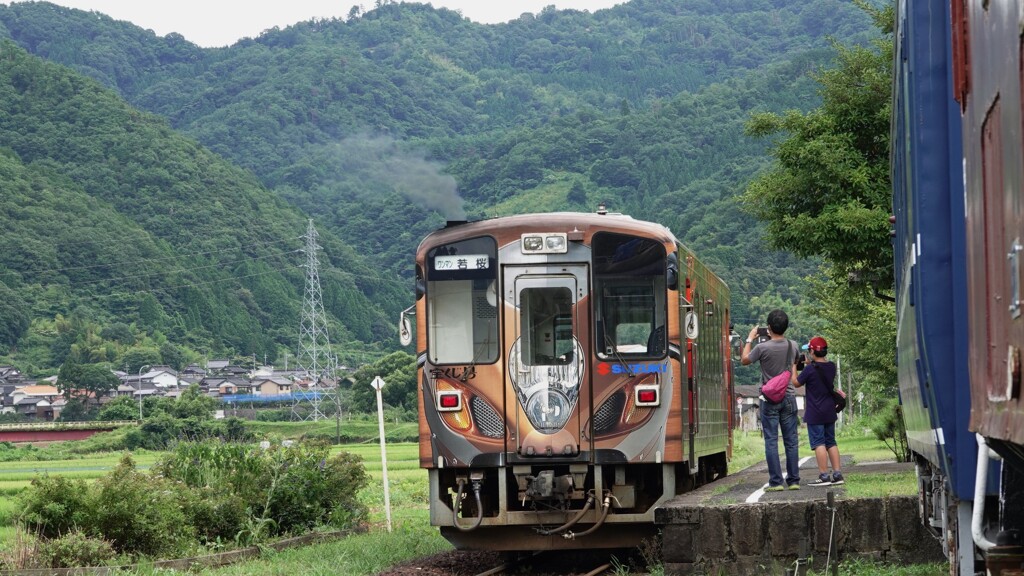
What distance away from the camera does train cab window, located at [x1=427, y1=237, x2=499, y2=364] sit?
12.3 meters

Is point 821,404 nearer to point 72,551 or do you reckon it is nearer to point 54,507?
point 72,551

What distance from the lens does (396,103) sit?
7579 inches

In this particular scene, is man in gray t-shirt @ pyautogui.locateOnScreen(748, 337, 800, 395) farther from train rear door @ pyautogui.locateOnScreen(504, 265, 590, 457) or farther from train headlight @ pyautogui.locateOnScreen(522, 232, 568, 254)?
train headlight @ pyautogui.locateOnScreen(522, 232, 568, 254)

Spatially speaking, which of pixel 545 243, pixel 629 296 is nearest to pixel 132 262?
pixel 545 243

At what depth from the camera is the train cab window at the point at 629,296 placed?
1225 centimetres

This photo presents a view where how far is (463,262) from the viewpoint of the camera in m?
12.4

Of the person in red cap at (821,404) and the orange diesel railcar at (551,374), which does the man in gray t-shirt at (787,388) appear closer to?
the person in red cap at (821,404)

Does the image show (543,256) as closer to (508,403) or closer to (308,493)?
(508,403)

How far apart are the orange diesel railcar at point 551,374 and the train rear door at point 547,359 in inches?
0.5

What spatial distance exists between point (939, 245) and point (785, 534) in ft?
18.1

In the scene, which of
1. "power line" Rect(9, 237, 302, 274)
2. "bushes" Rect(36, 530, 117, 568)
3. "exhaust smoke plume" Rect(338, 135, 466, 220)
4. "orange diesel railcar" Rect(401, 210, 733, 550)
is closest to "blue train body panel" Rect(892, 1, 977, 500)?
"orange diesel railcar" Rect(401, 210, 733, 550)

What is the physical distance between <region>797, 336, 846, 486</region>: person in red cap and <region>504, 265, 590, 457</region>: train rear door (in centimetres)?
213

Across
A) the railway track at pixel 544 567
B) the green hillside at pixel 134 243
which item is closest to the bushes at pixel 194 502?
the railway track at pixel 544 567

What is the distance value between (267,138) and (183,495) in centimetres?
16738
